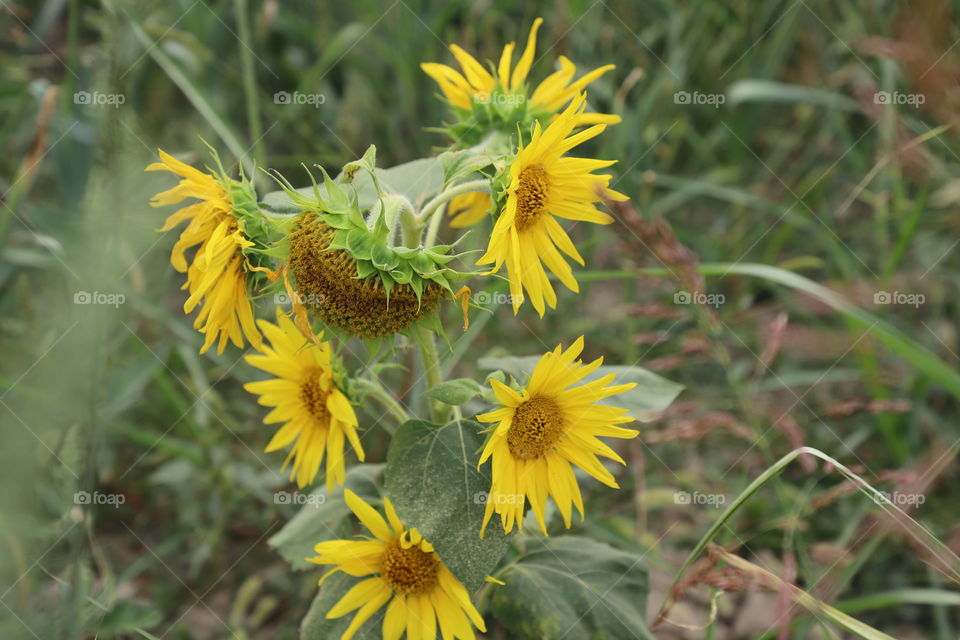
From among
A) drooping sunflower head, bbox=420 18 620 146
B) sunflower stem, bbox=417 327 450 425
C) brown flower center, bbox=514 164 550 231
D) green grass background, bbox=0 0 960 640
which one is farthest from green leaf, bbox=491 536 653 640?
drooping sunflower head, bbox=420 18 620 146

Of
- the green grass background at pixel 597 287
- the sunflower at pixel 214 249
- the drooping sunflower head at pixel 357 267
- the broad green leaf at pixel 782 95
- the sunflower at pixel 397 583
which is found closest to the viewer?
the drooping sunflower head at pixel 357 267

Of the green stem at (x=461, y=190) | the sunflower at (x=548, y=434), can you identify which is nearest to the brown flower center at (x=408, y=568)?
the sunflower at (x=548, y=434)

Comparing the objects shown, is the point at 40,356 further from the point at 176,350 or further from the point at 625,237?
the point at 625,237

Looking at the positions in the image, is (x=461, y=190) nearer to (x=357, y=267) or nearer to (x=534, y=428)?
(x=357, y=267)

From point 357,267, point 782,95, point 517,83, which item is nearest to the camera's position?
point 357,267

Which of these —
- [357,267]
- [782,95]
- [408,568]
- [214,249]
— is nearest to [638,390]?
[408,568]

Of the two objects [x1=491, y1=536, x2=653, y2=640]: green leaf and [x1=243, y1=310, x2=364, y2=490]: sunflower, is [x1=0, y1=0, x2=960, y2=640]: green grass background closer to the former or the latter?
[x1=243, y1=310, x2=364, y2=490]: sunflower

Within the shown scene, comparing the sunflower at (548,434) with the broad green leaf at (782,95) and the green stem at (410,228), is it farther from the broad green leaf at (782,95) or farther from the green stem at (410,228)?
the broad green leaf at (782,95)
